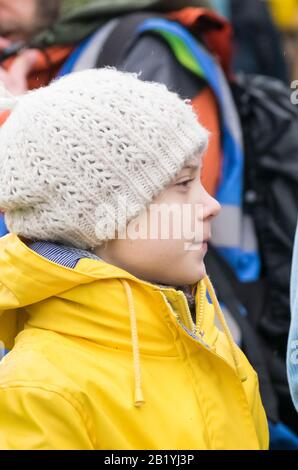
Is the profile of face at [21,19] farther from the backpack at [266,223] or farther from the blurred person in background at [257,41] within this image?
the blurred person in background at [257,41]

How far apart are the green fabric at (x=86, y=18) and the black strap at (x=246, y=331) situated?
33.8 inches

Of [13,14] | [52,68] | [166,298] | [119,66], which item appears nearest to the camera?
[166,298]

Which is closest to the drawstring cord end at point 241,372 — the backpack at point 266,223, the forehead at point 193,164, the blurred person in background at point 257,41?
the forehead at point 193,164

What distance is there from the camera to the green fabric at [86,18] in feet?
10.1

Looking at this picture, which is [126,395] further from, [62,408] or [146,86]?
[146,86]

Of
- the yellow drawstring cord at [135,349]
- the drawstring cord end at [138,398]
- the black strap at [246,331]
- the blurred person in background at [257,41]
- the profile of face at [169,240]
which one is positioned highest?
the blurred person in background at [257,41]

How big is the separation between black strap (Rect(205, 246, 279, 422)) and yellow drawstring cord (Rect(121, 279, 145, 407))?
1.13 m

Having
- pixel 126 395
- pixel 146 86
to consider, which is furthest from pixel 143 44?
pixel 126 395

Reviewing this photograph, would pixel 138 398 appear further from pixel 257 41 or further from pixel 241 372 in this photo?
pixel 257 41

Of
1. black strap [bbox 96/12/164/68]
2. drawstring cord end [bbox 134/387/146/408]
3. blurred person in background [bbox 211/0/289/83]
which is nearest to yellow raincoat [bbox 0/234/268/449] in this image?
drawstring cord end [bbox 134/387/146/408]

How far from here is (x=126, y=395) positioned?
1.74 metres

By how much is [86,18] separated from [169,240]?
146 cm

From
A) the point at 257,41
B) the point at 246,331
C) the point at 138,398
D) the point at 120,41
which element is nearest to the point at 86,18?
the point at 120,41
